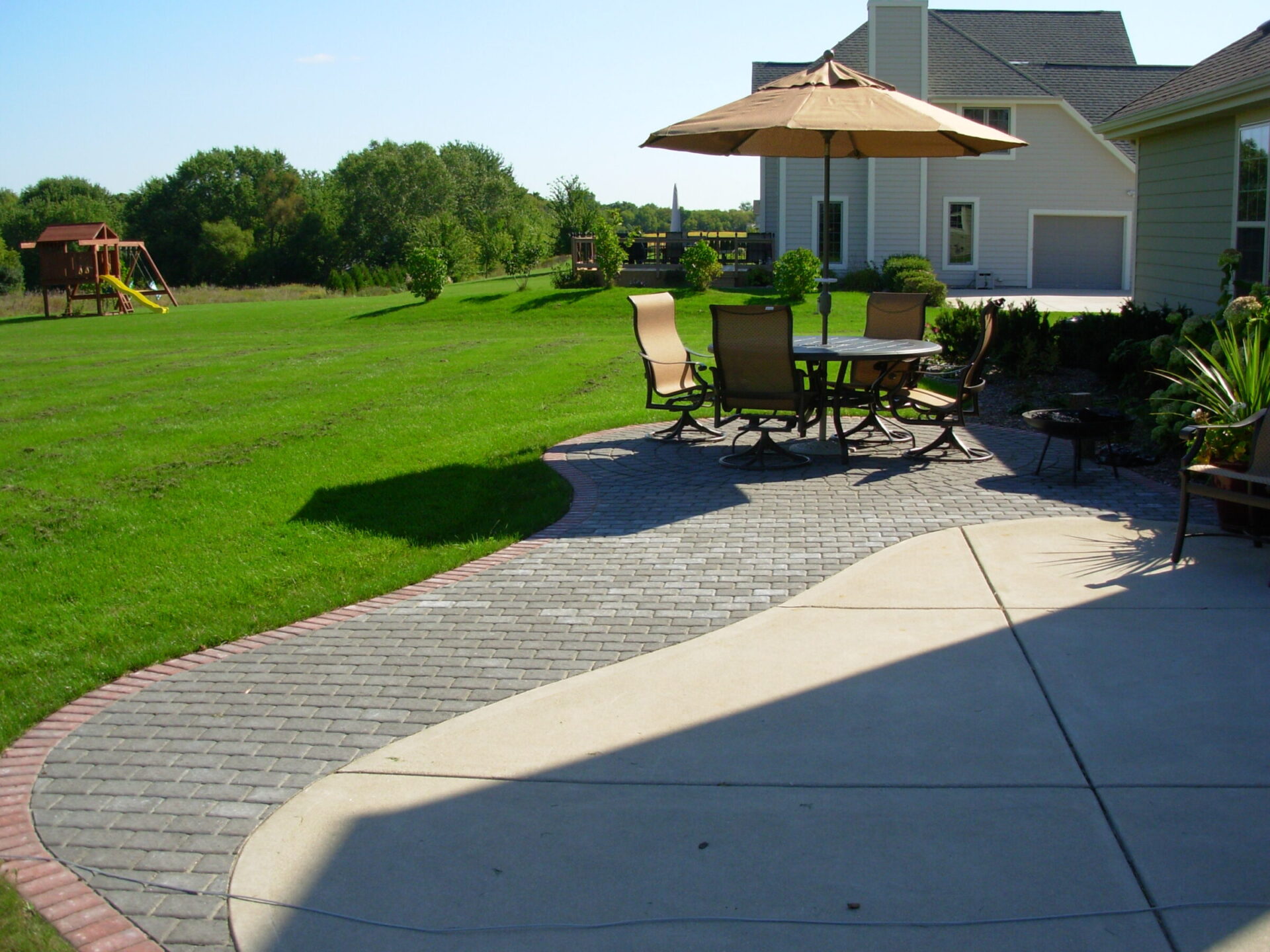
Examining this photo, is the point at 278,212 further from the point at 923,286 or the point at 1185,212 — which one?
the point at 1185,212

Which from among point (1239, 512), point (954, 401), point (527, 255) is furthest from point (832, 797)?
point (527, 255)

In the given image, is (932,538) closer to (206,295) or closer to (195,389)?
(195,389)

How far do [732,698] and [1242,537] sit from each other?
3983mm

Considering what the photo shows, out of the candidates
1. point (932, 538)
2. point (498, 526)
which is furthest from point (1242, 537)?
point (498, 526)

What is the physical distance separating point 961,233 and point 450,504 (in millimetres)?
29749

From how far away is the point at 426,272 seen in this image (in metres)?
33.3

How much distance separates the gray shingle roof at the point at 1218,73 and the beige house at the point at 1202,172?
0.9 inches

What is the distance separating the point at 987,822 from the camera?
3.81 m

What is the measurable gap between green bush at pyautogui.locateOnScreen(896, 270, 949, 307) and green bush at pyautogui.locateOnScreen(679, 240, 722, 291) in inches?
195

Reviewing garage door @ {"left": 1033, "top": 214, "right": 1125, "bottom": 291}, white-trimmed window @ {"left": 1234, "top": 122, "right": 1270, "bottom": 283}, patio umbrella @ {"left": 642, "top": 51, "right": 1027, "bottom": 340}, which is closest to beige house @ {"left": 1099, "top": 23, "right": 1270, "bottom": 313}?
white-trimmed window @ {"left": 1234, "top": 122, "right": 1270, "bottom": 283}

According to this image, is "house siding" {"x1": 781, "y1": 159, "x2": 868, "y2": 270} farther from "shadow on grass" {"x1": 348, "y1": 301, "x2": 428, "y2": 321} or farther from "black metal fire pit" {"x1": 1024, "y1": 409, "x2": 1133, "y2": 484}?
"black metal fire pit" {"x1": 1024, "y1": 409, "x2": 1133, "y2": 484}

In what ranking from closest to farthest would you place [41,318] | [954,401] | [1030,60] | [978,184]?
[954,401], [978,184], [1030,60], [41,318]

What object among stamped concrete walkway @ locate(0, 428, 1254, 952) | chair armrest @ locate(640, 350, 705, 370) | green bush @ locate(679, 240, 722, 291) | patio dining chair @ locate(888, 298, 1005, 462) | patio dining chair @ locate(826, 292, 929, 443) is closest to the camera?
stamped concrete walkway @ locate(0, 428, 1254, 952)

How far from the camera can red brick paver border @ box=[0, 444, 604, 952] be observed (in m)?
3.37
